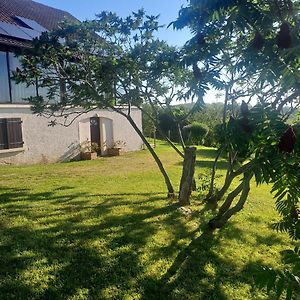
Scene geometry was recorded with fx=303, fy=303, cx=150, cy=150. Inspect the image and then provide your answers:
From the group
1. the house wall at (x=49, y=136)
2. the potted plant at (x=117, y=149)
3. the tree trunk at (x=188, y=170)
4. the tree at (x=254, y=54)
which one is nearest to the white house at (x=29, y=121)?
the house wall at (x=49, y=136)

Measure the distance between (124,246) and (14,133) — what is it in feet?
36.9

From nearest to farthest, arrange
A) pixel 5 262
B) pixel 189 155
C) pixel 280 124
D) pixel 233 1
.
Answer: pixel 280 124 → pixel 233 1 → pixel 5 262 → pixel 189 155

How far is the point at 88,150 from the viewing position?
1816 centimetres

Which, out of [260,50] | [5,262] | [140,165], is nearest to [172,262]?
[5,262]

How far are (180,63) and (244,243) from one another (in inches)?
156

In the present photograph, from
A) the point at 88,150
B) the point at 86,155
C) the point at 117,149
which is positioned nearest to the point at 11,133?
the point at 86,155

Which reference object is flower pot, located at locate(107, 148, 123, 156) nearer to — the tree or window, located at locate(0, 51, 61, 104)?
window, located at locate(0, 51, 61, 104)

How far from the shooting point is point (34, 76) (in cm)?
859

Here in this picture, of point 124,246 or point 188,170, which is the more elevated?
point 188,170

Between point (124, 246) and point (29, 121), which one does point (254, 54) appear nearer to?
point (124, 246)

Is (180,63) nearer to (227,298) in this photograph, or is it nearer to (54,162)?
(227,298)

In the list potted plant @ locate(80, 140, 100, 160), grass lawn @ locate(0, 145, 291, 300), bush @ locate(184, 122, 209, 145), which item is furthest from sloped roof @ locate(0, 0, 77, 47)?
bush @ locate(184, 122, 209, 145)

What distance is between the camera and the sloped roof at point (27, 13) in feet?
46.9

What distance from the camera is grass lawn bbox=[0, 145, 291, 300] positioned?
14.1 ft
